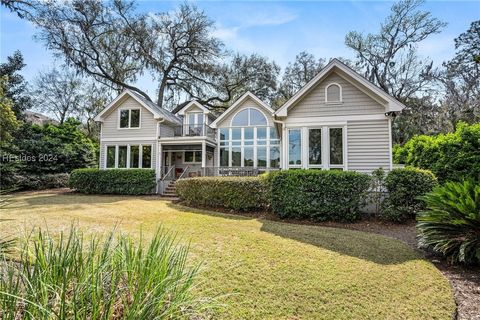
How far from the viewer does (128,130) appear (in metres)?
19.2

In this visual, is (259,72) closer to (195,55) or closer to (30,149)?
(195,55)

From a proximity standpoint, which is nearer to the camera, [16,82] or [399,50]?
[16,82]

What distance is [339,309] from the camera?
3.43m

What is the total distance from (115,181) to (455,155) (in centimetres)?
1752

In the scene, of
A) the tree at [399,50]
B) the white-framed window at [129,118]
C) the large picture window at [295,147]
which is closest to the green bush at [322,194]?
the large picture window at [295,147]

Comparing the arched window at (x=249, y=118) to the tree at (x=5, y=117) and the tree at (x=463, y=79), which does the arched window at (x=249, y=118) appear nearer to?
the tree at (x=5, y=117)

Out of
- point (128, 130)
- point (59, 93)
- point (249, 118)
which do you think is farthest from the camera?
point (59, 93)

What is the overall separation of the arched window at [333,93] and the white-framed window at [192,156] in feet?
38.0

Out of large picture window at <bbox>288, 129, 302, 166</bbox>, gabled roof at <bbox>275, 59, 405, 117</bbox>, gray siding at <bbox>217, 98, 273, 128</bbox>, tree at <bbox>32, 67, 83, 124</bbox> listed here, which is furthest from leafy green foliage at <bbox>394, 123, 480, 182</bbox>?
tree at <bbox>32, 67, 83, 124</bbox>

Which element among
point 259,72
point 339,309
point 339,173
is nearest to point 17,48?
point 259,72

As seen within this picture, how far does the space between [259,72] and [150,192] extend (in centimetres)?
1875

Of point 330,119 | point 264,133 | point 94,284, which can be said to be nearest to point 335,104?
point 330,119

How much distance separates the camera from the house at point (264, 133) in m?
11.5

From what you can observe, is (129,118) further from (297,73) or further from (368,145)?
(297,73)
